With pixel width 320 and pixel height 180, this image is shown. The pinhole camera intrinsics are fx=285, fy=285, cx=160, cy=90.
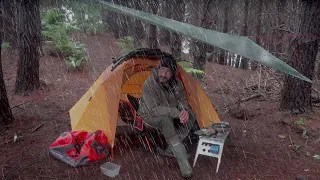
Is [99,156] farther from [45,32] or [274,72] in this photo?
[45,32]

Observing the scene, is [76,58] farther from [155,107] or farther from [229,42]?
[229,42]

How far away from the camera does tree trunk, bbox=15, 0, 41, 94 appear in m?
6.19

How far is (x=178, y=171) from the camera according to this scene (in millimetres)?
3816

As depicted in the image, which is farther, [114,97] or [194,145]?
[194,145]

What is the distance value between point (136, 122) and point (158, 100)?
0.49 meters

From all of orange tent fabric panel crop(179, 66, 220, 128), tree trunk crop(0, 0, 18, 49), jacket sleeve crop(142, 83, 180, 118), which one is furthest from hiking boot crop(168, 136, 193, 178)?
tree trunk crop(0, 0, 18, 49)

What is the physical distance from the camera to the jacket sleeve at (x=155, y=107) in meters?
4.04

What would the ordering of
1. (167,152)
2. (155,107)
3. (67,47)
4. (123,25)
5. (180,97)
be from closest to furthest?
(155,107) → (167,152) → (180,97) → (67,47) → (123,25)

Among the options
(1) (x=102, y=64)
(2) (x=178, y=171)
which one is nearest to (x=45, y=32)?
(1) (x=102, y=64)

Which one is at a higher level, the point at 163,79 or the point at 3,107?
the point at 163,79

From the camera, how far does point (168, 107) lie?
411 centimetres

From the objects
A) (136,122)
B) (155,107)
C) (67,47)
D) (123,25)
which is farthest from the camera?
(123,25)

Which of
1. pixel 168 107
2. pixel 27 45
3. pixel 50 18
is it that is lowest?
pixel 168 107

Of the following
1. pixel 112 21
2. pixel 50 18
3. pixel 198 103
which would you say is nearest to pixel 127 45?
pixel 50 18
